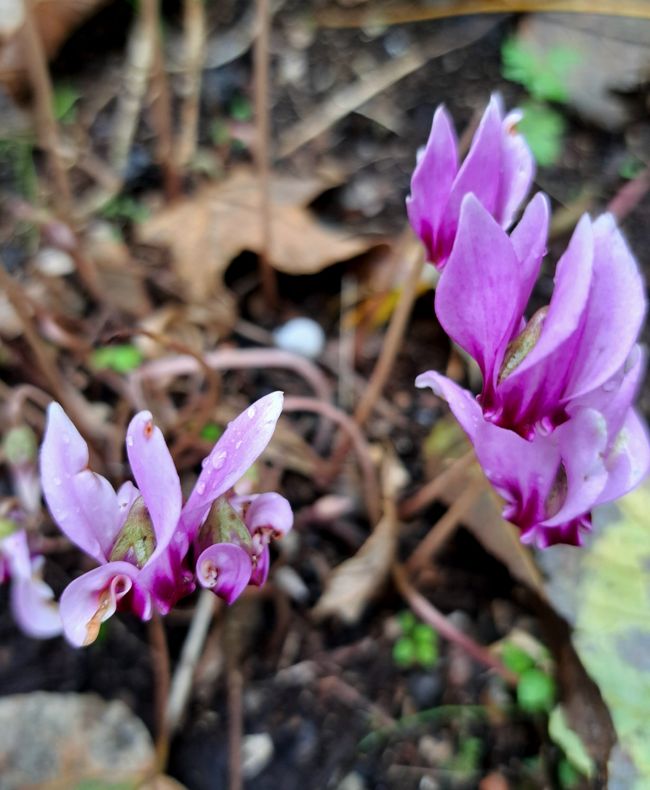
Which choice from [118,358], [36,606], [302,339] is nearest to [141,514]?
[36,606]

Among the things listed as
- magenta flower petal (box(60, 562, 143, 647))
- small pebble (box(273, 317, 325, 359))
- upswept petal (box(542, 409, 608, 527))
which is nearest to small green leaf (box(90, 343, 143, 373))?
small pebble (box(273, 317, 325, 359))

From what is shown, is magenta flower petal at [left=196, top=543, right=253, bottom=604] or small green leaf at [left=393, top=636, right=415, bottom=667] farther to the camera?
small green leaf at [left=393, top=636, right=415, bottom=667]

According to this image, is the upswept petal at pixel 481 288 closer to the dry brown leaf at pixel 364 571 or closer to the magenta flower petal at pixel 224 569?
the magenta flower petal at pixel 224 569

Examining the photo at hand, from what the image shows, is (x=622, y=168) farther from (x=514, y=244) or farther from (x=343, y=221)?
(x=514, y=244)

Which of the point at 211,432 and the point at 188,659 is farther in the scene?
the point at 211,432

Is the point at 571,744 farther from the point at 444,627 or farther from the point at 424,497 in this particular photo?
the point at 424,497

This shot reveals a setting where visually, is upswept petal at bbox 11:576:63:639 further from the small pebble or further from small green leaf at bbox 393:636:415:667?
the small pebble

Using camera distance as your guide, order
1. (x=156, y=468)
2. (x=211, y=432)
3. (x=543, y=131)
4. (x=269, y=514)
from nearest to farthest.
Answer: (x=156, y=468), (x=269, y=514), (x=211, y=432), (x=543, y=131)

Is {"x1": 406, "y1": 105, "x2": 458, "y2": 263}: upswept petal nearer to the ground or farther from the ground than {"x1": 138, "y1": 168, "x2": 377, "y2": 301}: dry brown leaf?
farther from the ground
